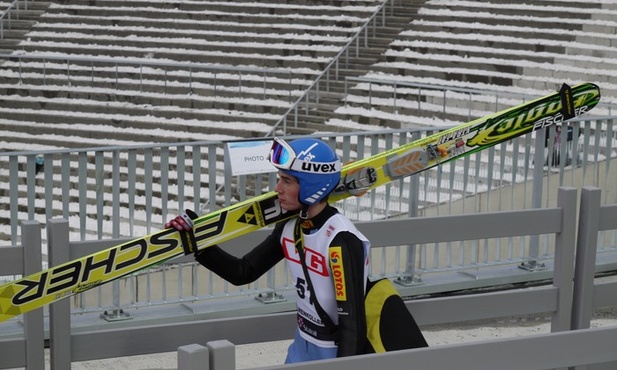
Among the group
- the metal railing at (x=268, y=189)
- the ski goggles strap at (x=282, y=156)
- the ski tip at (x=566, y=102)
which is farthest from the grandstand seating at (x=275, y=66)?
the ski goggles strap at (x=282, y=156)

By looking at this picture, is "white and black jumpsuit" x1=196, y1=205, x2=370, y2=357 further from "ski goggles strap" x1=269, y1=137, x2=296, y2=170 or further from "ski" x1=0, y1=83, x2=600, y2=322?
"ski goggles strap" x1=269, y1=137, x2=296, y2=170

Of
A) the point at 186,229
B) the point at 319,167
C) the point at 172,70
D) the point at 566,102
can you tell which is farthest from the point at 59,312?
the point at 172,70

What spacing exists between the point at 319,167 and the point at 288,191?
0.52 feet

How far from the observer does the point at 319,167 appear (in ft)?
15.2

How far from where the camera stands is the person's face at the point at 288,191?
468 centimetres

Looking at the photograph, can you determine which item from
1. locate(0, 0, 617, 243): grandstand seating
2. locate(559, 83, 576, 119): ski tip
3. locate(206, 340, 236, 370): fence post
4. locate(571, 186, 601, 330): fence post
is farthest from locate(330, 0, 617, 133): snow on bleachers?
locate(206, 340, 236, 370): fence post

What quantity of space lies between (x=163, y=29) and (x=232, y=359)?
20.5 meters

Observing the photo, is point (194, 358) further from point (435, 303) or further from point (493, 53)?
point (493, 53)

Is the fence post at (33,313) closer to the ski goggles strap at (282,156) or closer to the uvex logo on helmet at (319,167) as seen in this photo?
the ski goggles strap at (282,156)

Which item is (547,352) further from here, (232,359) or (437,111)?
(437,111)

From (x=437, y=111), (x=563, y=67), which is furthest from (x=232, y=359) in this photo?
(x=563, y=67)

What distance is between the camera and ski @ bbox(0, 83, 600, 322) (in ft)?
15.3

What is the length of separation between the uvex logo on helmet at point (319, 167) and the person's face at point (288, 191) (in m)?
0.08

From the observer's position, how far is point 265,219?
5.00m
